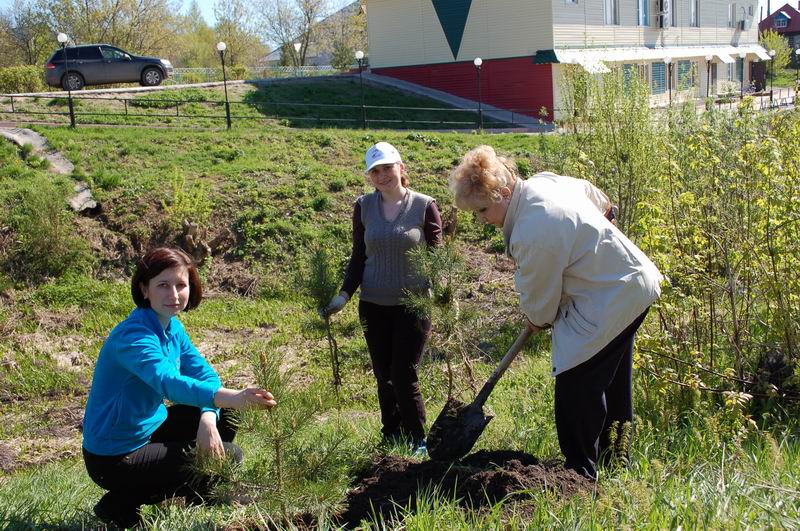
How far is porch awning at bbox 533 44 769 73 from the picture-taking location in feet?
85.2

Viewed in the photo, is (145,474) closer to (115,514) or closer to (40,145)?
(115,514)

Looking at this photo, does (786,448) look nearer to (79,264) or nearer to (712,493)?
(712,493)

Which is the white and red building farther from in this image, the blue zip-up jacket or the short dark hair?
the blue zip-up jacket

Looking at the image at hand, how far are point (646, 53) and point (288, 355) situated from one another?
2713 centimetres

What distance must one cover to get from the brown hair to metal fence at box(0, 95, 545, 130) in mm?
13189

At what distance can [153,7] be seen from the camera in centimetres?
4025

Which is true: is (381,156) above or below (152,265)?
above

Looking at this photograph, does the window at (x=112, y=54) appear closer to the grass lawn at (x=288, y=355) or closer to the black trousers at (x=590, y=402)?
the grass lawn at (x=288, y=355)

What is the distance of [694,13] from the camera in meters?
37.0

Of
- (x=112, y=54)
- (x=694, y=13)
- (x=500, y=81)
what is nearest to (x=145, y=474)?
(x=112, y=54)

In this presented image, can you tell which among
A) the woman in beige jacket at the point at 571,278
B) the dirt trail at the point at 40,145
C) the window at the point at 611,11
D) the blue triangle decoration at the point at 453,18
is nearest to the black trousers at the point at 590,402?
the woman in beige jacket at the point at 571,278

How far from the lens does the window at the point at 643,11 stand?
3225cm

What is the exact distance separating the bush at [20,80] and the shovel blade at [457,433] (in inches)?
953

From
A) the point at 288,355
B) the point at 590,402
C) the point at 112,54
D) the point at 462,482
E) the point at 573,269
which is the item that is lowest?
the point at 288,355
